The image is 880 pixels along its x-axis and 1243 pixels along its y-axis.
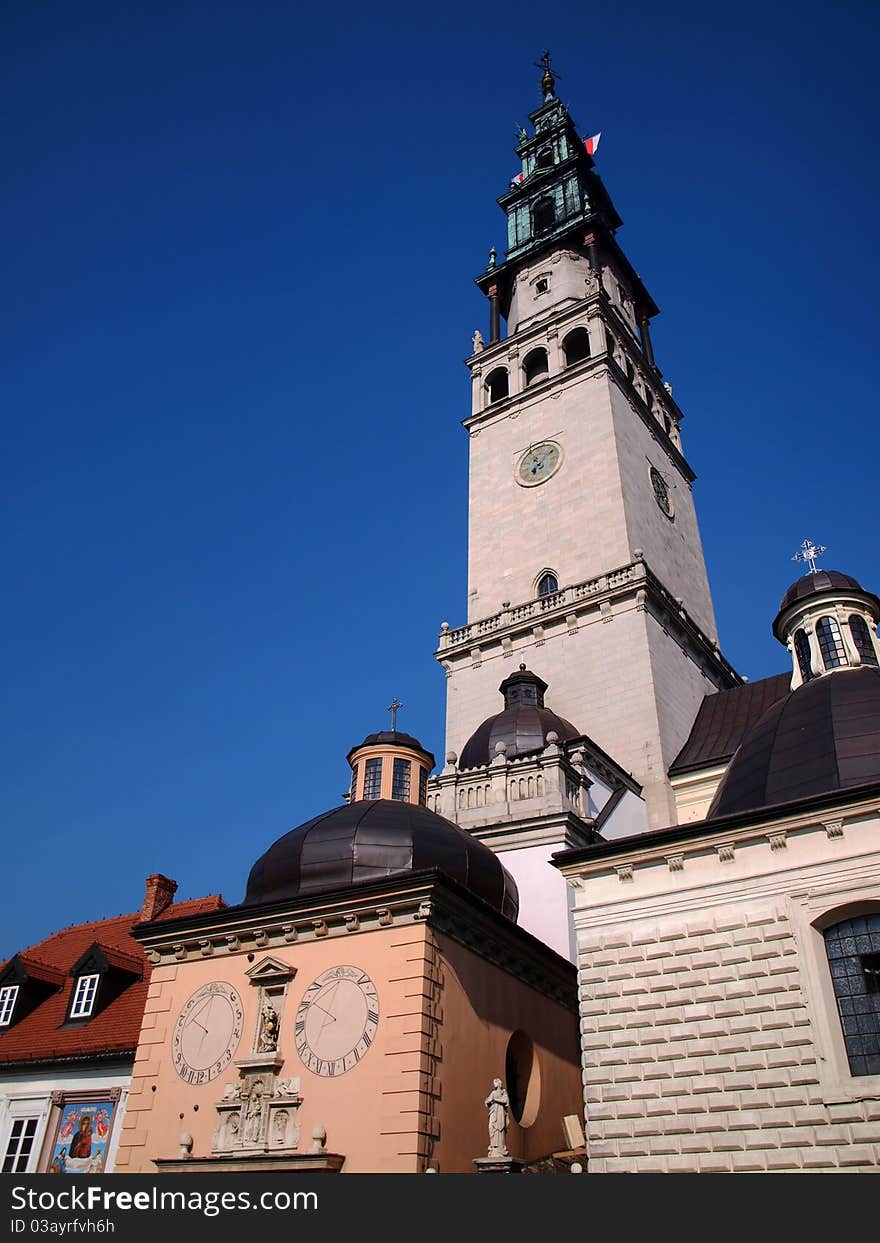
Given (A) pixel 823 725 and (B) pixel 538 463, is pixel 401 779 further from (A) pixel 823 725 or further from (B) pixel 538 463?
(B) pixel 538 463

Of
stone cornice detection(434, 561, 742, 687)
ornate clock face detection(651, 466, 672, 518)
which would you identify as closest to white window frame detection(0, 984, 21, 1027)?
stone cornice detection(434, 561, 742, 687)

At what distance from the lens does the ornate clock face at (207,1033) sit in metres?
15.5

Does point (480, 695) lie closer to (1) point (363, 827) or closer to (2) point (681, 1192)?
(1) point (363, 827)

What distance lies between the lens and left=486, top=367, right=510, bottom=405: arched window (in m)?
43.3

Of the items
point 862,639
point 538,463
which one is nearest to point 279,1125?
point 862,639

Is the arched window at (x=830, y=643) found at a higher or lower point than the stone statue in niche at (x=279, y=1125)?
higher

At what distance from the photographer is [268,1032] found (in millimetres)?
15289

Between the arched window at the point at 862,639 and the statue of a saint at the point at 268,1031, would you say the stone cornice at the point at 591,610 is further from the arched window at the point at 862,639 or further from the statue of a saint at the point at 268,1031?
the statue of a saint at the point at 268,1031

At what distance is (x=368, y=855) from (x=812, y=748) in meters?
7.75

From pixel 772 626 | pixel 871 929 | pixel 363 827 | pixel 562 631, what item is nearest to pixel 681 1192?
pixel 871 929

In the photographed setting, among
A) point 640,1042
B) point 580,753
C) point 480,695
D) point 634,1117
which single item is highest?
point 480,695

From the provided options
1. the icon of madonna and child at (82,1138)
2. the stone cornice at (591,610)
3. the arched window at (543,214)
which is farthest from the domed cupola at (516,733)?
the arched window at (543,214)

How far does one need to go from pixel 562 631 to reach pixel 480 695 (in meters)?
3.63

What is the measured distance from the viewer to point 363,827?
57.9 ft
